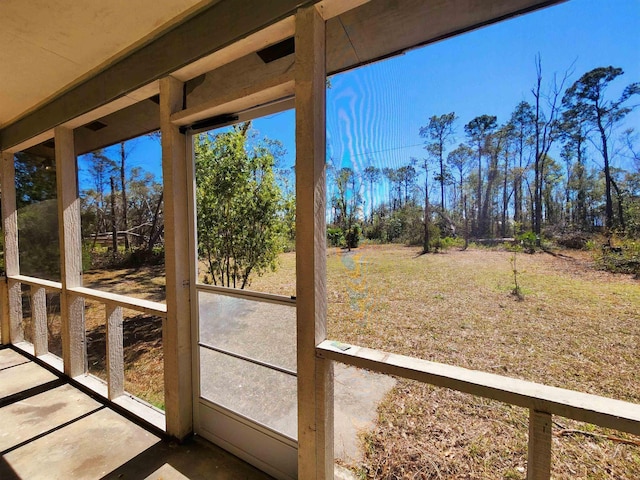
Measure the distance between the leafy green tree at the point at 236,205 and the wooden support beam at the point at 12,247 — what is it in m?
2.69

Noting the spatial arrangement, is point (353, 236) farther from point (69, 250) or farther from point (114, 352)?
point (69, 250)

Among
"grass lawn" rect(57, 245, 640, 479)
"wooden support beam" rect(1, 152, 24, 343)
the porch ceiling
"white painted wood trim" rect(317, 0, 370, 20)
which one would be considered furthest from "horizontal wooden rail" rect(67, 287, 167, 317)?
"white painted wood trim" rect(317, 0, 370, 20)

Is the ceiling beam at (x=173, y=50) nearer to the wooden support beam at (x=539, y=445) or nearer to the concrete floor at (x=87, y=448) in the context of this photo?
the wooden support beam at (x=539, y=445)

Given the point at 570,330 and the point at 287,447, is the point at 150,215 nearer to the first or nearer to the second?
the point at 287,447

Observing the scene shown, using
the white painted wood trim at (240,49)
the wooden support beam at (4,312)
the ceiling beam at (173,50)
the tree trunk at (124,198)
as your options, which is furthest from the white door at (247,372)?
the wooden support beam at (4,312)

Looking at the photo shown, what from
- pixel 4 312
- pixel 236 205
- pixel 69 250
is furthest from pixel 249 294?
pixel 4 312

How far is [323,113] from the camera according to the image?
132 centimetres

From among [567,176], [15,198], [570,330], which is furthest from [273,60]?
[15,198]

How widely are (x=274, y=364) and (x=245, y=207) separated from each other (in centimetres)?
159

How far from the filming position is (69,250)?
8.55ft

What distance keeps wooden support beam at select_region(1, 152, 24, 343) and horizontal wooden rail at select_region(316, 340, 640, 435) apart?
440 centimetres

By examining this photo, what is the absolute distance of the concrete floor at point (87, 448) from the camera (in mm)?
1640

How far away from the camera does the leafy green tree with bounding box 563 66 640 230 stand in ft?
4.50

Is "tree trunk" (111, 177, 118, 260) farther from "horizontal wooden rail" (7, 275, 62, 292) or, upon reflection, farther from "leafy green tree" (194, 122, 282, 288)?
"leafy green tree" (194, 122, 282, 288)
